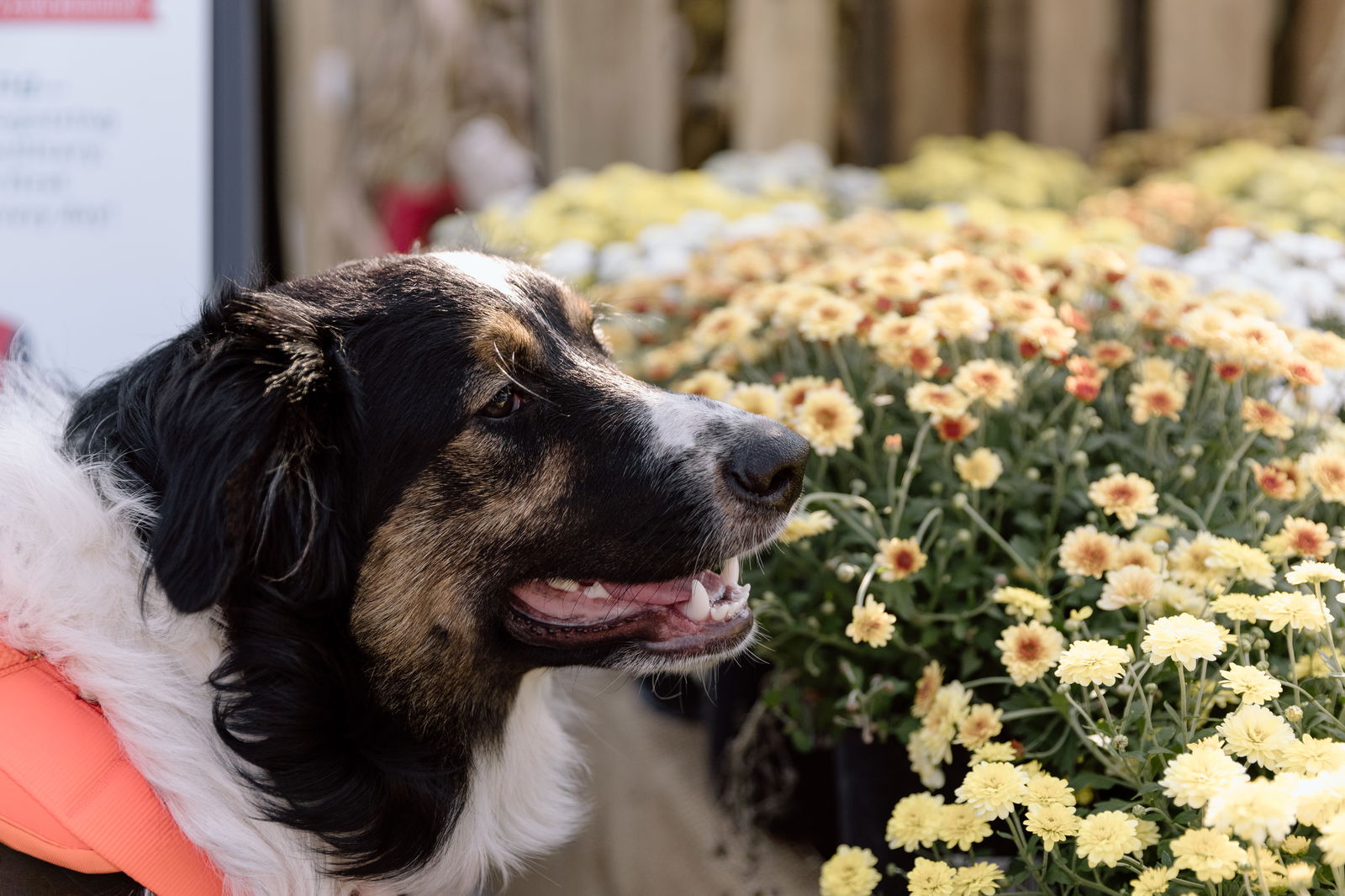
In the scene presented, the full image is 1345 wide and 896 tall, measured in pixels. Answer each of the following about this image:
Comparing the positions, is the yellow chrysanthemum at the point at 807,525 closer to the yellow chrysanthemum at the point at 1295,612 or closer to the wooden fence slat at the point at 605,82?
the yellow chrysanthemum at the point at 1295,612

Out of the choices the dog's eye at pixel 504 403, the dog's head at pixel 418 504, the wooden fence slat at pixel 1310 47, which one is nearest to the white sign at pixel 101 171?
the dog's head at pixel 418 504

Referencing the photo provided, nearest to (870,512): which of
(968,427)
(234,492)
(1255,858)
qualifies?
(968,427)

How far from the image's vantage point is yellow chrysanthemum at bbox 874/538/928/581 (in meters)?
1.67

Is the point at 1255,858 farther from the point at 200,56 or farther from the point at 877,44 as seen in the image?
the point at 877,44

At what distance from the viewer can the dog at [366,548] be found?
156cm

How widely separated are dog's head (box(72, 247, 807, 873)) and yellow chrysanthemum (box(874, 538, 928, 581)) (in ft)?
0.61

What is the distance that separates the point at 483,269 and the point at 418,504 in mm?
461

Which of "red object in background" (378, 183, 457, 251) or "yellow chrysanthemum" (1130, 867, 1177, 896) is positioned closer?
"yellow chrysanthemum" (1130, 867, 1177, 896)

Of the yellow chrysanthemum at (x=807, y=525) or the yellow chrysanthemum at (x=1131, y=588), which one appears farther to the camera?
the yellow chrysanthemum at (x=807, y=525)

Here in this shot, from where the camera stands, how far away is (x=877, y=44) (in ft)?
19.8

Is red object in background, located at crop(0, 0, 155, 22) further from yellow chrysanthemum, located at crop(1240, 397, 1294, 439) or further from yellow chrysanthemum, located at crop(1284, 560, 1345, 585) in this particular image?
yellow chrysanthemum, located at crop(1284, 560, 1345, 585)

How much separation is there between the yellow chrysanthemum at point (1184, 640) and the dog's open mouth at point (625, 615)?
27.0 inches

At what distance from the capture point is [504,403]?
179 centimetres

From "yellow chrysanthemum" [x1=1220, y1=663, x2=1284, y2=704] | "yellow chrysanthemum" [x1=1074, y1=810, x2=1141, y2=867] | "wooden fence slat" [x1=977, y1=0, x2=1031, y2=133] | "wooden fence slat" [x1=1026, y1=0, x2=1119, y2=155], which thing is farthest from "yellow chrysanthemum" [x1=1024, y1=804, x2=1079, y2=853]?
"wooden fence slat" [x1=977, y1=0, x2=1031, y2=133]
